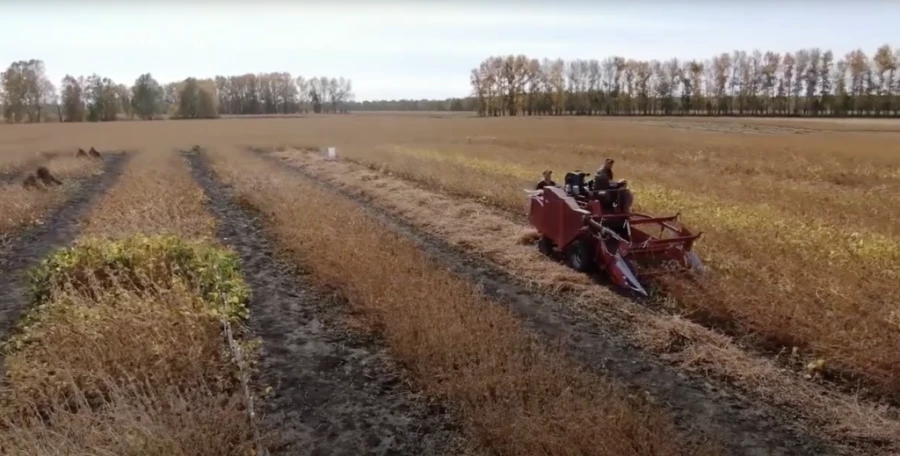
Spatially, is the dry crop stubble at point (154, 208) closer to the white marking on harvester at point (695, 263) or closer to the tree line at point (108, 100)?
the white marking on harvester at point (695, 263)

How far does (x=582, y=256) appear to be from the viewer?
868 cm

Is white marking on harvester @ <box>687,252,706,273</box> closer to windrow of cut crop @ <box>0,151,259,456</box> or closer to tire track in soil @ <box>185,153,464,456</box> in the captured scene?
tire track in soil @ <box>185,153,464,456</box>

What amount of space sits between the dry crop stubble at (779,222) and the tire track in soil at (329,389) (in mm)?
3709

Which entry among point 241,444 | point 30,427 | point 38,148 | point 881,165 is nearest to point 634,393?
point 241,444

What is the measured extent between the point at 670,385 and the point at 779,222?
24.3 feet

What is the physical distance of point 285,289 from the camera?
28.6 feet

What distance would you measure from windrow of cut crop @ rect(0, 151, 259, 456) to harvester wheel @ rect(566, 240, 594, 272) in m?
4.68

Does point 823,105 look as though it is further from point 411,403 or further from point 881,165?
point 411,403

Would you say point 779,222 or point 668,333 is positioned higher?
point 779,222

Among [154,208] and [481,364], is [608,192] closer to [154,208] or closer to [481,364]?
[481,364]

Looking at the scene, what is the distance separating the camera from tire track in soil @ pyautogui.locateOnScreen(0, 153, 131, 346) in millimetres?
8164

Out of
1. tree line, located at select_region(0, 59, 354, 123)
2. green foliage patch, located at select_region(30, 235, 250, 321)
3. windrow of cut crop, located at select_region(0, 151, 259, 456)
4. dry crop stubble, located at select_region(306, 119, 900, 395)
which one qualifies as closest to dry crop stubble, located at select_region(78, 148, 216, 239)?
green foliage patch, located at select_region(30, 235, 250, 321)

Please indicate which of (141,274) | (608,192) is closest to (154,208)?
(141,274)

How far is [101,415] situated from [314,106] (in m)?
125
